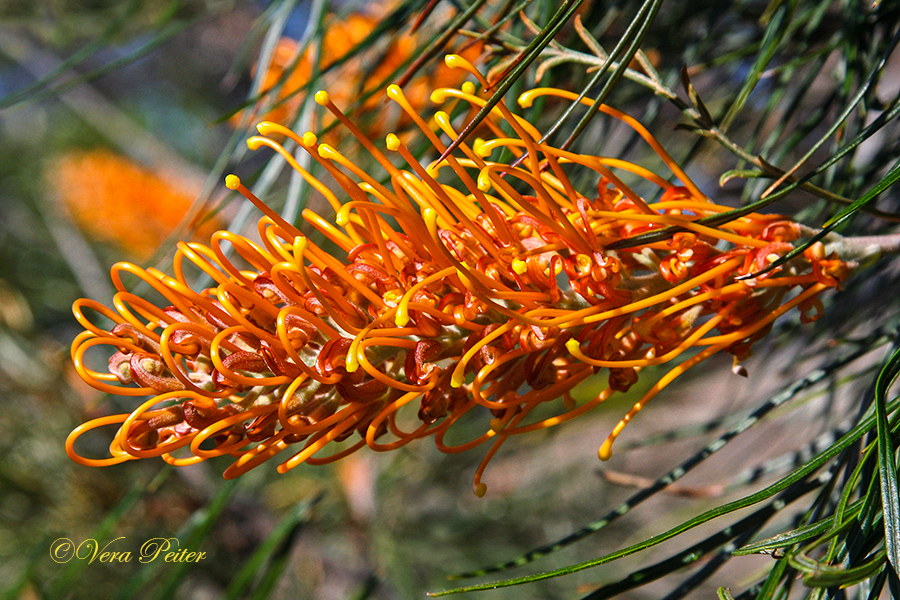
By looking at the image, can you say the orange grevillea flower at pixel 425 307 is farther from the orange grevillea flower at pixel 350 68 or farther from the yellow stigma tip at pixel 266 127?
the orange grevillea flower at pixel 350 68

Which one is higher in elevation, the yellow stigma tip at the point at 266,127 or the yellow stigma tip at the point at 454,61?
the yellow stigma tip at the point at 266,127

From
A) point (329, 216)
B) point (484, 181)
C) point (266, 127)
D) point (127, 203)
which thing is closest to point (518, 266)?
point (484, 181)

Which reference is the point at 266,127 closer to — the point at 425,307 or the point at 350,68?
the point at 425,307

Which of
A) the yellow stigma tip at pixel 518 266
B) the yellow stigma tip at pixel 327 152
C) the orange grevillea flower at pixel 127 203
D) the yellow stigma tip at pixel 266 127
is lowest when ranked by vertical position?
the yellow stigma tip at pixel 518 266

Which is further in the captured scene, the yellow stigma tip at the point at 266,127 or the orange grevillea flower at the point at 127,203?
the orange grevillea flower at the point at 127,203

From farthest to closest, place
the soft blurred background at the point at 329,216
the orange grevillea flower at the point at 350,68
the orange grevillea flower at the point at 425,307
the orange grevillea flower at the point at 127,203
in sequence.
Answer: the orange grevillea flower at the point at 127,203, the orange grevillea flower at the point at 350,68, the soft blurred background at the point at 329,216, the orange grevillea flower at the point at 425,307

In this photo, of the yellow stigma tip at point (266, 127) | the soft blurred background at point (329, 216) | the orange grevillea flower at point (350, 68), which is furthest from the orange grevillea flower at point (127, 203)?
the yellow stigma tip at point (266, 127)

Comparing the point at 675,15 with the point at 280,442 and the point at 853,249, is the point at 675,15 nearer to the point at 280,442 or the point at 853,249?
the point at 853,249

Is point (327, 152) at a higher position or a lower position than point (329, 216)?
lower
